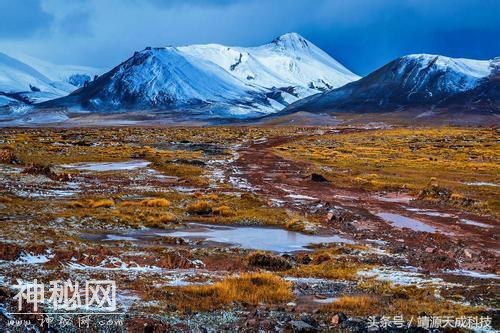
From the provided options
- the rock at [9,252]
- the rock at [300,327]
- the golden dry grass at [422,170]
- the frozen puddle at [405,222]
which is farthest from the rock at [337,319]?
the golden dry grass at [422,170]

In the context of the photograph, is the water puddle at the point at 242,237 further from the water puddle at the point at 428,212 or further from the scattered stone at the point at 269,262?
the water puddle at the point at 428,212

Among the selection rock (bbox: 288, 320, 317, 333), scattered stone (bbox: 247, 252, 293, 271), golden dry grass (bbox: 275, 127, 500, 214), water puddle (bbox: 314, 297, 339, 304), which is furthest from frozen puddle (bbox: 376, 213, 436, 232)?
rock (bbox: 288, 320, 317, 333)

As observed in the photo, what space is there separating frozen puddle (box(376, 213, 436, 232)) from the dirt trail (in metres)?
0.06

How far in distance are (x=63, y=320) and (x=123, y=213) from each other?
18.5m

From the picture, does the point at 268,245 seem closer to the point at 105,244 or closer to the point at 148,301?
the point at 105,244

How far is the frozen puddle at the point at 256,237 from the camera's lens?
26.2 m

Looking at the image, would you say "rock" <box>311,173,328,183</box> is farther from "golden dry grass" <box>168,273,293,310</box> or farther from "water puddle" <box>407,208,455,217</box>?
"golden dry grass" <box>168,273,293,310</box>

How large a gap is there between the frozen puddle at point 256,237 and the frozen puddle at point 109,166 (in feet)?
107

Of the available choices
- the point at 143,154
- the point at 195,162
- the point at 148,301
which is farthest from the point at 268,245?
the point at 143,154

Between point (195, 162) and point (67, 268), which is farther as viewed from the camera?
point (195, 162)

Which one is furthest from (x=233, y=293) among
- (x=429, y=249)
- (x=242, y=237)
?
(x=429, y=249)

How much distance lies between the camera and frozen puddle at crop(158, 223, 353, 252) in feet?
86.1

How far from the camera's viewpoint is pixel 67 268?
18.3m

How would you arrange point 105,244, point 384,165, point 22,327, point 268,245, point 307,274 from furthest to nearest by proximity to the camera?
point 384,165, point 268,245, point 105,244, point 307,274, point 22,327
